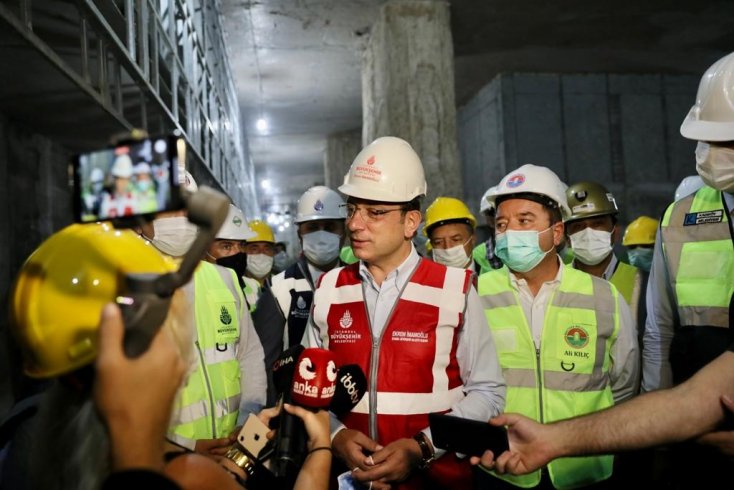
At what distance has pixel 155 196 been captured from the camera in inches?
40.7

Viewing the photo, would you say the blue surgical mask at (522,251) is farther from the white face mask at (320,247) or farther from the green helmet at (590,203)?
the white face mask at (320,247)

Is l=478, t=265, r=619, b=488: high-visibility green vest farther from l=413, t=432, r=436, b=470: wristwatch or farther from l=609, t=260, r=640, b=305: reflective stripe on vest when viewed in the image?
l=609, t=260, r=640, b=305: reflective stripe on vest

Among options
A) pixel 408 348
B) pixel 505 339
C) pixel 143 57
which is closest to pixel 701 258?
pixel 505 339

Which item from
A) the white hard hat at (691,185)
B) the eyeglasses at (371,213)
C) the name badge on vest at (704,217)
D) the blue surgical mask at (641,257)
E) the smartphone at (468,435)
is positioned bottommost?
the smartphone at (468,435)

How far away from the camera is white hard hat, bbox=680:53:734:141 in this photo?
242cm

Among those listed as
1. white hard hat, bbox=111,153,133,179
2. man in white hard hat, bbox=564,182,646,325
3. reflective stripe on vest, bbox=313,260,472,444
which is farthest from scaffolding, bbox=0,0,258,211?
man in white hard hat, bbox=564,182,646,325

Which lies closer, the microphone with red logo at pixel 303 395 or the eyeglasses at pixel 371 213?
the microphone with red logo at pixel 303 395

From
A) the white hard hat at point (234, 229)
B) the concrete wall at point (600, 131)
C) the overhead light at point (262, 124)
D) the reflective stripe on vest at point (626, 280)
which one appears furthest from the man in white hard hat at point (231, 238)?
the overhead light at point (262, 124)

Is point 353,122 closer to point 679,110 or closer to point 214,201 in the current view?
point 679,110

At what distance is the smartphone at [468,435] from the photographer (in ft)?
6.32

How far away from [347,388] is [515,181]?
1804 mm

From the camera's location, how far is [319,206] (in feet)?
15.5

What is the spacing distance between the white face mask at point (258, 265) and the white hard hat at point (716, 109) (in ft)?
16.3

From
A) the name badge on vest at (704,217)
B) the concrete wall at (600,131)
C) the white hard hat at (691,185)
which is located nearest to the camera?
the name badge on vest at (704,217)
